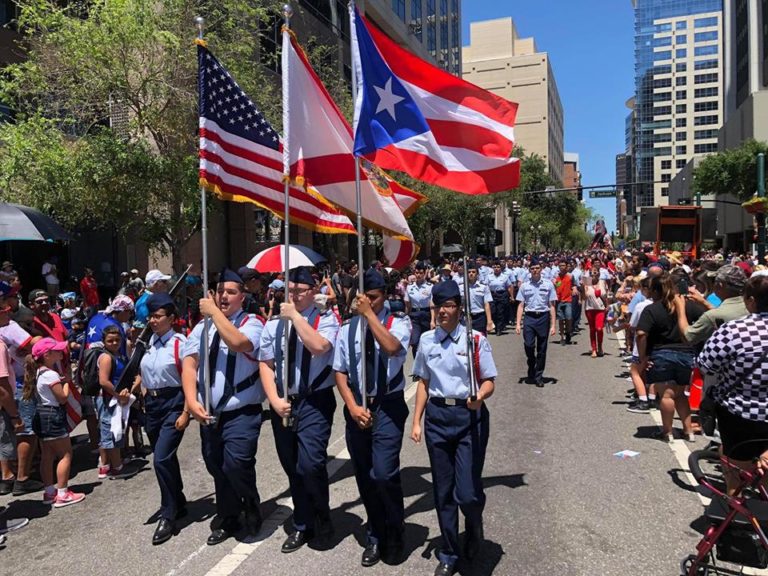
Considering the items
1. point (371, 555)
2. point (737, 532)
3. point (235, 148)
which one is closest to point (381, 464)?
point (371, 555)

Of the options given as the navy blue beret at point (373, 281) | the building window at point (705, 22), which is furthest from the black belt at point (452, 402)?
the building window at point (705, 22)

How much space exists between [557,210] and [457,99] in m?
71.7

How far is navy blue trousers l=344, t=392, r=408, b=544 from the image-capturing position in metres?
4.36

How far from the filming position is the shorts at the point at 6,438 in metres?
6.09

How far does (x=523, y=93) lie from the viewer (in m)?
122

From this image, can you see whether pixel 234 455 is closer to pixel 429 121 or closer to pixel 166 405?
pixel 166 405

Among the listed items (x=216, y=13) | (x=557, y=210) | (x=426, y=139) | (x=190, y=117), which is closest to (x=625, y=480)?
(x=426, y=139)

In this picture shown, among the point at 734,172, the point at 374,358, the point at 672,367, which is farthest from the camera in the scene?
the point at 734,172

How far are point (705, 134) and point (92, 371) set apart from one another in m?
141

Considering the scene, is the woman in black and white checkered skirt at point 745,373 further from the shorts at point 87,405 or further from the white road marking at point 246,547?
the shorts at point 87,405

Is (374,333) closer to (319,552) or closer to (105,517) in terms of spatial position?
(319,552)

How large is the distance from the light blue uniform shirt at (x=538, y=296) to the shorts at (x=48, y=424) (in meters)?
7.07

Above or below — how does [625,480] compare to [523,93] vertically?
below

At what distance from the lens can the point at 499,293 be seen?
→ 16.4 meters
